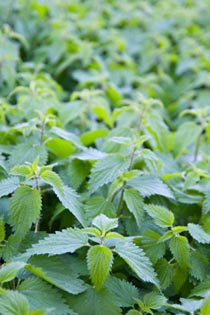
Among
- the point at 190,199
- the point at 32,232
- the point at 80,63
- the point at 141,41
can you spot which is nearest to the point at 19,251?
the point at 32,232

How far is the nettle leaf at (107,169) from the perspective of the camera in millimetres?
2076

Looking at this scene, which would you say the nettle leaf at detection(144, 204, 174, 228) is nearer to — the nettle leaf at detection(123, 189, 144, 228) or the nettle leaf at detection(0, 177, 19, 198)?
the nettle leaf at detection(123, 189, 144, 228)

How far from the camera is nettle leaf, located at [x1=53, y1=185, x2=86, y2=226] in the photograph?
1.93 meters

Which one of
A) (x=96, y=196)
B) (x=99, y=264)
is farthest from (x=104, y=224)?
(x=96, y=196)

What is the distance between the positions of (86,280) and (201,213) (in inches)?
26.4

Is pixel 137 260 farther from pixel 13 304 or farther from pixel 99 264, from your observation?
pixel 13 304

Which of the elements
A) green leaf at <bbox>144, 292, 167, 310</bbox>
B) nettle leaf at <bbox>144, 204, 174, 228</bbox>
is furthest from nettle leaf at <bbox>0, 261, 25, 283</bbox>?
nettle leaf at <bbox>144, 204, 174, 228</bbox>

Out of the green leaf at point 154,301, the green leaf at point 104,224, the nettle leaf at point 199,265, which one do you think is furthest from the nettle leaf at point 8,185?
the nettle leaf at point 199,265

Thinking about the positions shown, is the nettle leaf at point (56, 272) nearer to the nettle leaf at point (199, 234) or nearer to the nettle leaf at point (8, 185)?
the nettle leaf at point (8, 185)

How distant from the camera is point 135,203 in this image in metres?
2.04

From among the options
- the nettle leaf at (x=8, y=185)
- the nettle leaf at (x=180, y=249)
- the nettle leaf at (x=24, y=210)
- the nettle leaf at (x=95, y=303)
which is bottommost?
the nettle leaf at (x=95, y=303)

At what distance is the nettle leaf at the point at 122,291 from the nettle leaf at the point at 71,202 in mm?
252

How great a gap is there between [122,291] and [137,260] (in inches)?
5.6

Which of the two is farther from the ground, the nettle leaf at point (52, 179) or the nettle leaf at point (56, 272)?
the nettle leaf at point (52, 179)
